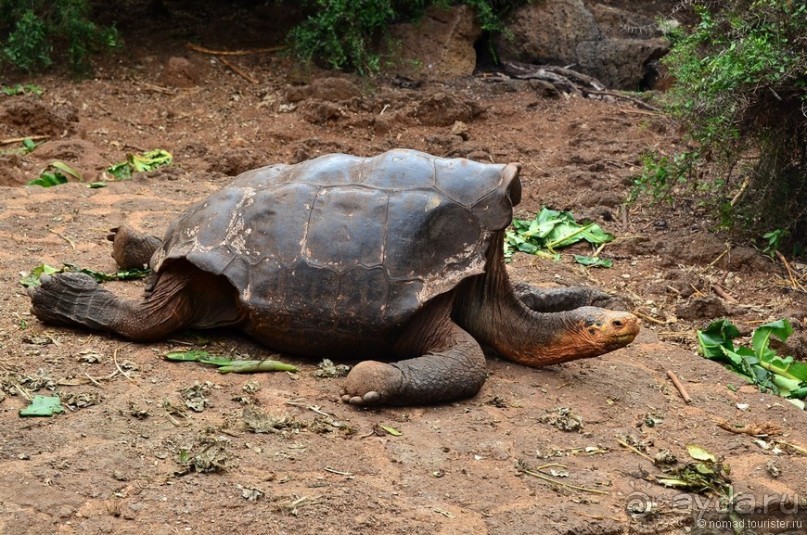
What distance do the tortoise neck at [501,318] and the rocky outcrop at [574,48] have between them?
25.5ft

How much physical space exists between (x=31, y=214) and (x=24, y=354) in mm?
2493

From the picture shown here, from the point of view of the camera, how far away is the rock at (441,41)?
12.0 metres

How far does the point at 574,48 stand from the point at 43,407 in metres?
9.63

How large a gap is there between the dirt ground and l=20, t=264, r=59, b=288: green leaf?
0.09 m

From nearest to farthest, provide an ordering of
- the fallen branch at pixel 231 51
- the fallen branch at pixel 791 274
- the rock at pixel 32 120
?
the fallen branch at pixel 791 274, the rock at pixel 32 120, the fallen branch at pixel 231 51

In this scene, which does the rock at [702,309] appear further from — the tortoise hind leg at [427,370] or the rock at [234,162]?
the rock at [234,162]

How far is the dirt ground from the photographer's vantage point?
365 cm

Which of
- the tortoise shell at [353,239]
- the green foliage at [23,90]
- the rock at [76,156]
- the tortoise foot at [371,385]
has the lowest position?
the green foliage at [23,90]

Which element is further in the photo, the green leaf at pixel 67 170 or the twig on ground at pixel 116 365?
the green leaf at pixel 67 170

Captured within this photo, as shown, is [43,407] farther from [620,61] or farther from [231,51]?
[620,61]

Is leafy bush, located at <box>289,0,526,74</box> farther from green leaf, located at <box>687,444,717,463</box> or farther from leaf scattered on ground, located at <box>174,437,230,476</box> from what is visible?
leaf scattered on ground, located at <box>174,437,230,476</box>

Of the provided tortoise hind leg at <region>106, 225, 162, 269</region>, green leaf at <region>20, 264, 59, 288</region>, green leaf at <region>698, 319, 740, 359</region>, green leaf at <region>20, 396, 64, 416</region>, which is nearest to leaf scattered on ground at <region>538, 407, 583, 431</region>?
green leaf at <region>698, 319, 740, 359</region>

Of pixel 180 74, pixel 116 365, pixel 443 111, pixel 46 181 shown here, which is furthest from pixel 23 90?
pixel 116 365

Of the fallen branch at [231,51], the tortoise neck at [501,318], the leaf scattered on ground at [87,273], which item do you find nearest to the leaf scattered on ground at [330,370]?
the tortoise neck at [501,318]
